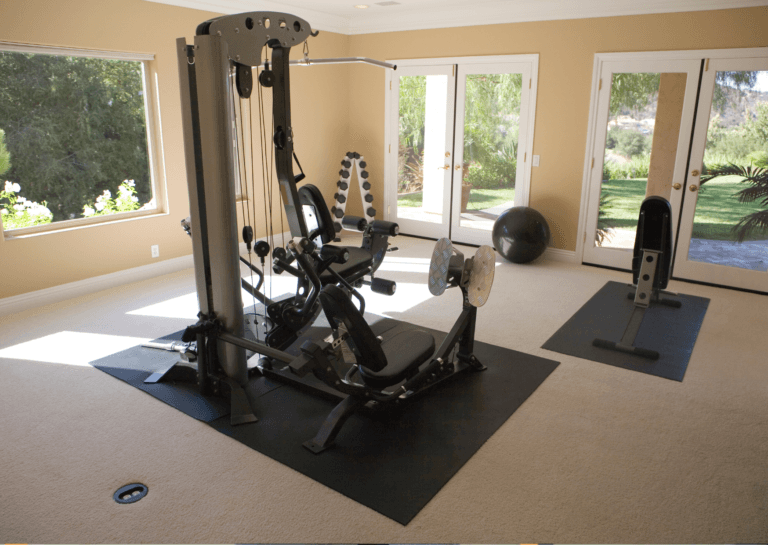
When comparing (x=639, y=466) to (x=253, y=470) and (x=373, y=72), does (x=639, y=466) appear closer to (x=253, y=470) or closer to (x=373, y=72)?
(x=253, y=470)

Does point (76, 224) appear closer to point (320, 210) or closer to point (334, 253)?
point (320, 210)

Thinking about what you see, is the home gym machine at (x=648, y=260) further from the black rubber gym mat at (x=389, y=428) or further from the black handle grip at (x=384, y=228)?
the black handle grip at (x=384, y=228)

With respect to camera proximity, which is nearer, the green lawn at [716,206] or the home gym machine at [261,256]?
the home gym machine at [261,256]

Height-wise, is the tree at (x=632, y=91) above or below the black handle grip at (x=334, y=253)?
above

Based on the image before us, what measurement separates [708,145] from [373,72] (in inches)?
141

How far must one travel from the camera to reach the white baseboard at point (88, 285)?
4195 millimetres

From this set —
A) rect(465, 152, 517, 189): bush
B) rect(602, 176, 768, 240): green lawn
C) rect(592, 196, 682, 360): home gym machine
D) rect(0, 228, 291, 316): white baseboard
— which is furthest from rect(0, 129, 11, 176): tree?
rect(602, 176, 768, 240): green lawn

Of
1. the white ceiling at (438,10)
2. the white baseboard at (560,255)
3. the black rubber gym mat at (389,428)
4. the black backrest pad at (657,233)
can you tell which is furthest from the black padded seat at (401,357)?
the white ceiling at (438,10)

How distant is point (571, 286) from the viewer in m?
4.94

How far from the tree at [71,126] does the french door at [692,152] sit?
4.13m

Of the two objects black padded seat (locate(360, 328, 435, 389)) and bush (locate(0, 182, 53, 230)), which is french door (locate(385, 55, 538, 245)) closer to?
black padded seat (locate(360, 328, 435, 389))

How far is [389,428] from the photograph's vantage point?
108 inches

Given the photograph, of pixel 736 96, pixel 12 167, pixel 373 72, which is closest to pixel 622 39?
pixel 736 96

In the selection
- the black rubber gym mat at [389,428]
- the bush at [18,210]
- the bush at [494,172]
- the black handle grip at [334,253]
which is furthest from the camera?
the bush at [494,172]
